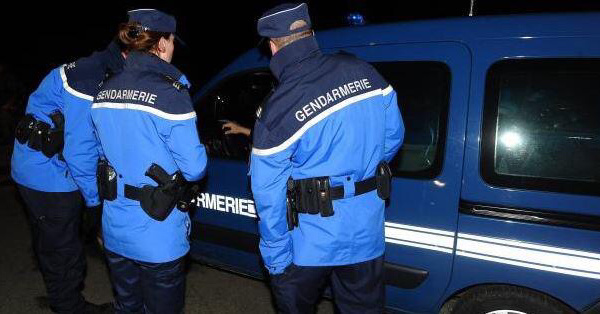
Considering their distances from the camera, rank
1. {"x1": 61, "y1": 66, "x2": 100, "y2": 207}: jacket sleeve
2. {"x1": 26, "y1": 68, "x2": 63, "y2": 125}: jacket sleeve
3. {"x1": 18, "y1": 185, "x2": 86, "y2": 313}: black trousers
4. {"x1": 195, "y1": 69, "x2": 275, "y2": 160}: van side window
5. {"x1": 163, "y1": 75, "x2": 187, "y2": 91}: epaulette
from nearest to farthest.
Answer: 1. {"x1": 163, "y1": 75, "x2": 187, "y2": 91}: epaulette
2. {"x1": 61, "y1": 66, "x2": 100, "y2": 207}: jacket sleeve
3. {"x1": 26, "y1": 68, "x2": 63, "y2": 125}: jacket sleeve
4. {"x1": 18, "y1": 185, "x2": 86, "y2": 313}: black trousers
5. {"x1": 195, "y1": 69, "x2": 275, "y2": 160}: van side window

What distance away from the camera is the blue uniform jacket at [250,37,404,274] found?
185cm

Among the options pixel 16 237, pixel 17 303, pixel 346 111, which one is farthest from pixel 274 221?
pixel 16 237

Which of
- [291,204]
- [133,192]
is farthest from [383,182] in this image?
[133,192]

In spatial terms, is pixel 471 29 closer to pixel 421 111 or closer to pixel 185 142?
pixel 421 111

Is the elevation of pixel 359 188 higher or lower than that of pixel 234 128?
higher

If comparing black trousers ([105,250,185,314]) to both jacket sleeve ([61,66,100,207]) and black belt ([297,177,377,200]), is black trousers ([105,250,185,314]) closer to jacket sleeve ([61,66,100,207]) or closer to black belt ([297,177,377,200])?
jacket sleeve ([61,66,100,207])

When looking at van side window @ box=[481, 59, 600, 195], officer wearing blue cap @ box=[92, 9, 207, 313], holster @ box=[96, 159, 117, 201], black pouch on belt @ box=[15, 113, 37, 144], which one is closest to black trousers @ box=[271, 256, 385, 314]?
officer wearing blue cap @ box=[92, 9, 207, 313]

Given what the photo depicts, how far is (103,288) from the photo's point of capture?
3.49 metres

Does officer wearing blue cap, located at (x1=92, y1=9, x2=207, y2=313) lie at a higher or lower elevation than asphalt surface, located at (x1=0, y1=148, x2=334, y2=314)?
higher

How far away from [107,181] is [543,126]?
6.40 ft

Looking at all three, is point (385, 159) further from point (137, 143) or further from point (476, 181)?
point (137, 143)

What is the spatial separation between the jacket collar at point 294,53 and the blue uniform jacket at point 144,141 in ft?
1.48

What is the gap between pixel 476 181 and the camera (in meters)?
2.15

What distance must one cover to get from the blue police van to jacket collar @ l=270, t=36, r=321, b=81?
0.63 metres
